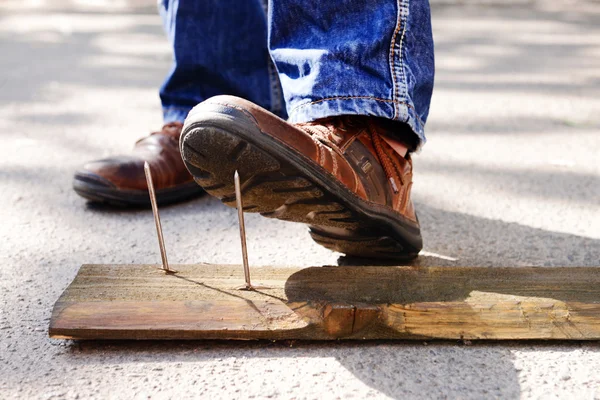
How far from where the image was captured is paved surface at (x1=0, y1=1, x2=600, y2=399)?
92 cm

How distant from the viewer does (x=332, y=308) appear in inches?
38.7

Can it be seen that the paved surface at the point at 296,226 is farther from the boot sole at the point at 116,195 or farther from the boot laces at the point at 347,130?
the boot laces at the point at 347,130

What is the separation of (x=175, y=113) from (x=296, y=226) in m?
0.48

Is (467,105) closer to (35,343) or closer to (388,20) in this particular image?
(388,20)

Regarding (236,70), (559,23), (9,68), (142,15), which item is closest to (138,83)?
(9,68)

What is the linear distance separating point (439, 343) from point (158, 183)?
81 centimetres

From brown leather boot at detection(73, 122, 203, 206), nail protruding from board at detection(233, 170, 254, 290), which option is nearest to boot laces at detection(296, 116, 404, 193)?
nail protruding from board at detection(233, 170, 254, 290)

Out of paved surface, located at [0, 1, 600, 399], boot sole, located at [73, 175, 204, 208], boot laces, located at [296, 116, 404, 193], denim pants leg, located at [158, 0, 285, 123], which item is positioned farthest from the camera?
denim pants leg, located at [158, 0, 285, 123]

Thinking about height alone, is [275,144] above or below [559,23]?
above

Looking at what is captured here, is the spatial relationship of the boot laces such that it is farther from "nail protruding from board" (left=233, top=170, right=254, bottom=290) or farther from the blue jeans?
"nail protruding from board" (left=233, top=170, right=254, bottom=290)

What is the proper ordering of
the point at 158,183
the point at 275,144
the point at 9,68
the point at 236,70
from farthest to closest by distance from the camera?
the point at 9,68, the point at 236,70, the point at 158,183, the point at 275,144

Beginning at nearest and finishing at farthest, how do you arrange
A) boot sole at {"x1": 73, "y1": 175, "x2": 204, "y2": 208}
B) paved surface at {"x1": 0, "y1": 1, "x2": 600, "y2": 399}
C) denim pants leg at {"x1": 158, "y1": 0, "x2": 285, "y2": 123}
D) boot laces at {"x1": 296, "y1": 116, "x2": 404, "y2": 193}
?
paved surface at {"x1": 0, "y1": 1, "x2": 600, "y2": 399}
boot laces at {"x1": 296, "y1": 116, "x2": 404, "y2": 193}
boot sole at {"x1": 73, "y1": 175, "x2": 204, "y2": 208}
denim pants leg at {"x1": 158, "y1": 0, "x2": 285, "y2": 123}

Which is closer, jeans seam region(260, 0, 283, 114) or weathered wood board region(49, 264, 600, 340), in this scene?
weathered wood board region(49, 264, 600, 340)

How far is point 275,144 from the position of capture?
0.97 metres
